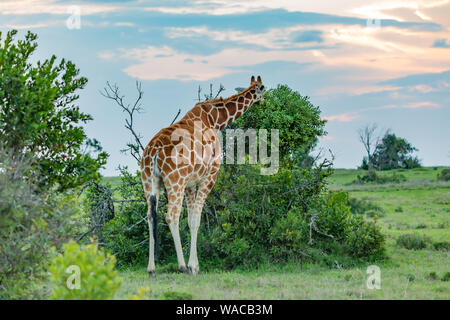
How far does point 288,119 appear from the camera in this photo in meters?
17.5

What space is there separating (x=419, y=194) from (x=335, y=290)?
27.9 meters

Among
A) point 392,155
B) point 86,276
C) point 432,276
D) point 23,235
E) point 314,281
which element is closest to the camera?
point 86,276

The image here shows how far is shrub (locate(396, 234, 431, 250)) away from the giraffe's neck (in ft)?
23.7

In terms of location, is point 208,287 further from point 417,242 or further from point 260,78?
point 417,242

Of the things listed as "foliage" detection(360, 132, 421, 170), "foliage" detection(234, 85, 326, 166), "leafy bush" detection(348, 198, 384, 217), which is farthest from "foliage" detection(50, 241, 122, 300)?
"foliage" detection(360, 132, 421, 170)

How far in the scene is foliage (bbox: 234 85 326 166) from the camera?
17.0 metres

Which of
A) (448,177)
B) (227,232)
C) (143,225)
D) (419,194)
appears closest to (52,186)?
(143,225)

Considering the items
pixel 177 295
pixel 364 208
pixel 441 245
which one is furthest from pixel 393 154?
pixel 177 295

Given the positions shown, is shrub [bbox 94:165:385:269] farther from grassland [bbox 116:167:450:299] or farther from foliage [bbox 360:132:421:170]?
foliage [bbox 360:132:421:170]

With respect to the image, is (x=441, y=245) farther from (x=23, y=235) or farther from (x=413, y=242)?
(x=23, y=235)

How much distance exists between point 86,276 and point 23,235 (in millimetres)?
2316

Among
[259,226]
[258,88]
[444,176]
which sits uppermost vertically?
[258,88]

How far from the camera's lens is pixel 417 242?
1714 cm

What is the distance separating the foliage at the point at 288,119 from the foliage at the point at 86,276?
32.2 feet
